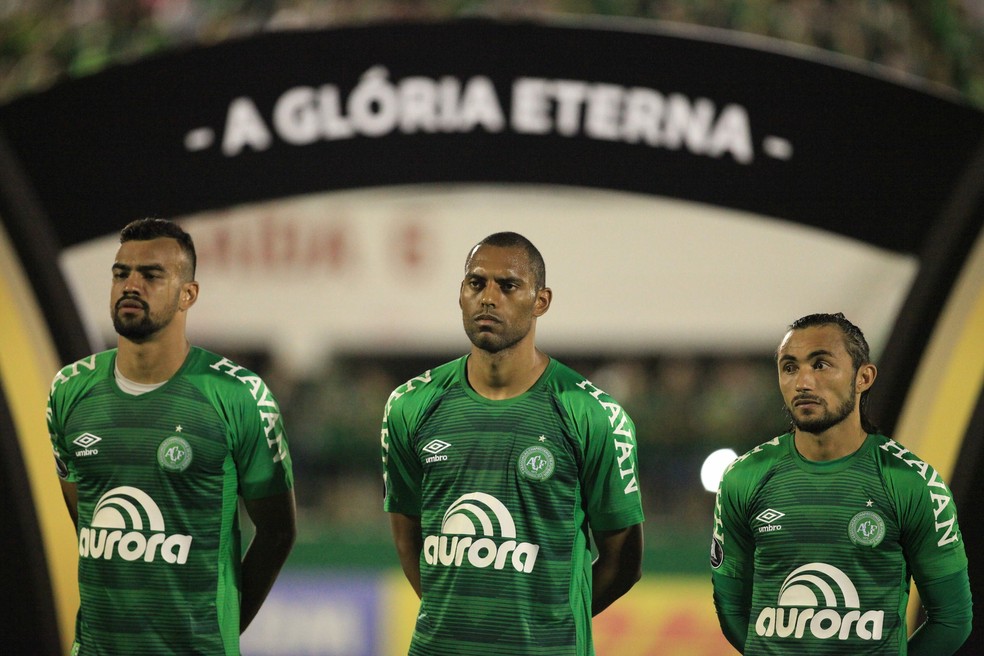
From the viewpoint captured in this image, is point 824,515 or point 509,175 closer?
point 824,515

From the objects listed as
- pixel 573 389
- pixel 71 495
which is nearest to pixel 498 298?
pixel 573 389

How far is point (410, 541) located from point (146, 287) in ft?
3.16

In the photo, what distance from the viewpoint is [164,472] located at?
3109 mm

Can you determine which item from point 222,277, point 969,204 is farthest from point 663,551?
point 222,277

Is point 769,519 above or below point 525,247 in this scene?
below

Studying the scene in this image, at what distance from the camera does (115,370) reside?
10.7 ft

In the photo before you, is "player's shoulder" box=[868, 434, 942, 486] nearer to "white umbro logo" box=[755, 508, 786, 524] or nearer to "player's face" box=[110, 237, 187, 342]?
"white umbro logo" box=[755, 508, 786, 524]

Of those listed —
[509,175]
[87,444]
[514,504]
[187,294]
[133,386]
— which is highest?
[509,175]

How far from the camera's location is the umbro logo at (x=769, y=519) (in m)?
3.04

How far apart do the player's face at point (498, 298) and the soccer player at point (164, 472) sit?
25.6 inches

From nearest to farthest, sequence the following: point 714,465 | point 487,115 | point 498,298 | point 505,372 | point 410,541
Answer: point 498,298, point 505,372, point 410,541, point 487,115, point 714,465

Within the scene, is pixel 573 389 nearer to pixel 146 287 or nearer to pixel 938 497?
pixel 938 497

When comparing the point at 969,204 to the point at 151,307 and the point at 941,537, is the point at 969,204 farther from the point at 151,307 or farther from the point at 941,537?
the point at 151,307

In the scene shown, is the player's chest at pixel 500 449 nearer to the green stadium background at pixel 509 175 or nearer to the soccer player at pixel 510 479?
the soccer player at pixel 510 479
